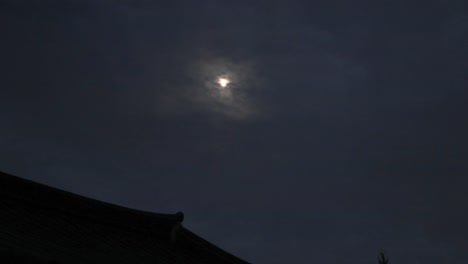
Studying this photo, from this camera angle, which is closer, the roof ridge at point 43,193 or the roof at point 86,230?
the roof at point 86,230

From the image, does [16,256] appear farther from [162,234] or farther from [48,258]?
[162,234]

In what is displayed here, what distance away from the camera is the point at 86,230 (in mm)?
10797

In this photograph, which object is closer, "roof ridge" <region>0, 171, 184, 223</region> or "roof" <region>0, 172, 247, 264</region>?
"roof" <region>0, 172, 247, 264</region>

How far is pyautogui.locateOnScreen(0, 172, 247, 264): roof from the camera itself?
9.40m

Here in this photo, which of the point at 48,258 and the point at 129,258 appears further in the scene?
the point at 129,258

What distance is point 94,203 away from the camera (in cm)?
1111

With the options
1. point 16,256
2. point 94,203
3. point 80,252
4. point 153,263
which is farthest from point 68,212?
point 16,256

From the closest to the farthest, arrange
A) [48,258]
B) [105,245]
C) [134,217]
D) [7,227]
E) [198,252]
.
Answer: [48,258] < [7,227] < [105,245] < [134,217] < [198,252]

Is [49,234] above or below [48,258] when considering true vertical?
above

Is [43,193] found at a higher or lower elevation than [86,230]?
higher

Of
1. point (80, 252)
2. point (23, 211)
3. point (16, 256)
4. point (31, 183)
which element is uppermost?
point (31, 183)

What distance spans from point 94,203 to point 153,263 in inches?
84.3

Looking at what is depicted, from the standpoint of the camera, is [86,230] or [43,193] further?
[86,230]

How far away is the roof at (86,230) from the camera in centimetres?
940
